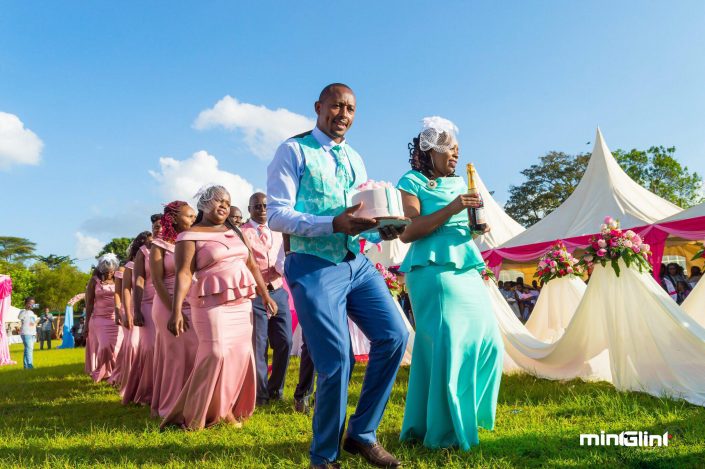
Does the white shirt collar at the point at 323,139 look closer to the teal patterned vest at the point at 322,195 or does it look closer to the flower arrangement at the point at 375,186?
the teal patterned vest at the point at 322,195

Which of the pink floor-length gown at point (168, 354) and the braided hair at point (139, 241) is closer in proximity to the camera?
the pink floor-length gown at point (168, 354)

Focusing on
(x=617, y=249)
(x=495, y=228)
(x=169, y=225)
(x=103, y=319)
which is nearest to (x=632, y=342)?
(x=617, y=249)

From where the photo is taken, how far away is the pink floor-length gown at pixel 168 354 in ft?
18.4

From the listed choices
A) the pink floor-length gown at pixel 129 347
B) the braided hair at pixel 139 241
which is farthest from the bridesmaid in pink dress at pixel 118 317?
the braided hair at pixel 139 241

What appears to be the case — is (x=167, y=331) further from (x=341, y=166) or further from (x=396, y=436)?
(x=341, y=166)

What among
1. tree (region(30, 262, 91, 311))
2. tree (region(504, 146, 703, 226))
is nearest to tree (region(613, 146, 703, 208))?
tree (region(504, 146, 703, 226))

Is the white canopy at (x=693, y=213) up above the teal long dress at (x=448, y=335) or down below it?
above

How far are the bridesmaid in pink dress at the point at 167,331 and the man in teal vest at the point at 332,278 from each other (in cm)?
277

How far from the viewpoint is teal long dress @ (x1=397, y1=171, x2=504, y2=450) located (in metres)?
3.61

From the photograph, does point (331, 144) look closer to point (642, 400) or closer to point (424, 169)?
point (424, 169)

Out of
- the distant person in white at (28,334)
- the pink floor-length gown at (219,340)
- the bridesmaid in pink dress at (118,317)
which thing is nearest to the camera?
the pink floor-length gown at (219,340)

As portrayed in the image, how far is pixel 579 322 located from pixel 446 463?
3.78 metres

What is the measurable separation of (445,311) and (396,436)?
108cm

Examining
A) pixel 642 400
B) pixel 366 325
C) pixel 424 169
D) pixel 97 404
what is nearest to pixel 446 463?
pixel 366 325
